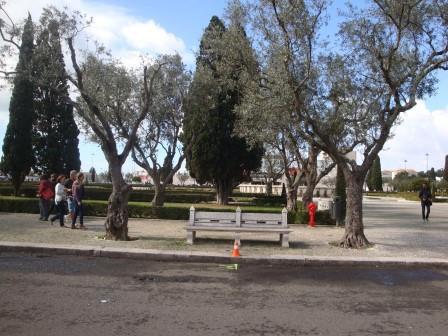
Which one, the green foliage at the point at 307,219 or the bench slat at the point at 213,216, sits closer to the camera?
the bench slat at the point at 213,216

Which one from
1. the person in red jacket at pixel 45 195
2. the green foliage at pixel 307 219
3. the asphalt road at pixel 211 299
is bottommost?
the asphalt road at pixel 211 299

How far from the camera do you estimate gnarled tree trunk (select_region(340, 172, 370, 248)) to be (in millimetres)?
12891

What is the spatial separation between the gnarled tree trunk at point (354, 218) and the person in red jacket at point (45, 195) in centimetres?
951

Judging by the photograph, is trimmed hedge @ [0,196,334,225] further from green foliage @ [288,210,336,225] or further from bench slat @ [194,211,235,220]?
bench slat @ [194,211,235,220]

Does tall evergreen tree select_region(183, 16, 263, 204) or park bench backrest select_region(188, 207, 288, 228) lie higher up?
tall evergreen tree select_region(183, 16, 263, 204)

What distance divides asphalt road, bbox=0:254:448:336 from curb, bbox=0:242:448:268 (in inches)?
14.6

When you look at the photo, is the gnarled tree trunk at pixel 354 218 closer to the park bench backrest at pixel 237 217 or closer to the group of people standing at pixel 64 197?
the park bench backrest at pixel 237 217

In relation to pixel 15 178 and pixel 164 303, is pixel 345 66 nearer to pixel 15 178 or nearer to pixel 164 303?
pixel 164 303

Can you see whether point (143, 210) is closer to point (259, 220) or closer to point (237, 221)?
point (237, 221)

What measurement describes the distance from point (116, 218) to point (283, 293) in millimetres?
6067

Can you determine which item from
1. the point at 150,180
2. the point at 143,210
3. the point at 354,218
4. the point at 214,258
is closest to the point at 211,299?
the point at 214,258

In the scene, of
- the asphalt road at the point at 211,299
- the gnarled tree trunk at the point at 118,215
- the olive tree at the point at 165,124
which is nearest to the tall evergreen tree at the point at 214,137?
the olive tree at the point at 165,124

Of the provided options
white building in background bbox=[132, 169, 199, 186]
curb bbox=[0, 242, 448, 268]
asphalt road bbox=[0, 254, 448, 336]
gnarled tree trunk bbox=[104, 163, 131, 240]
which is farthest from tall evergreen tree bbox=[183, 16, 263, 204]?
white building in background bbox=[132, 169, 199, 186]

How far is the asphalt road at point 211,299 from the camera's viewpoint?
19.2 ft
